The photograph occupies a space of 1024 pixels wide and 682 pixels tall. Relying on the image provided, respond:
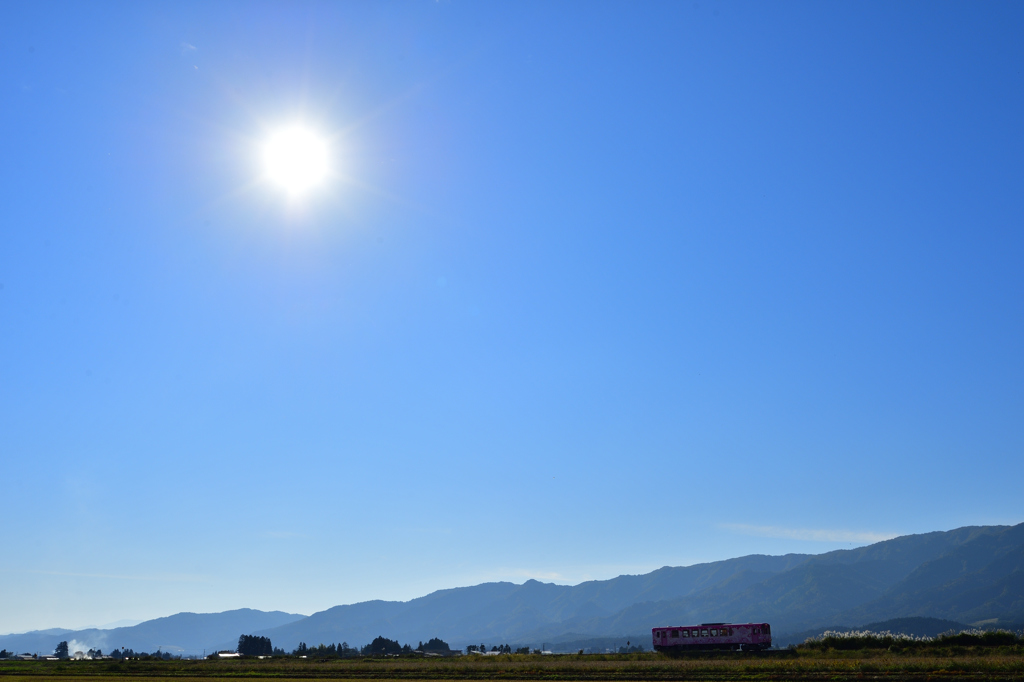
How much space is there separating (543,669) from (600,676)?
8.86 m

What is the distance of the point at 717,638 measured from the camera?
71.9 metres

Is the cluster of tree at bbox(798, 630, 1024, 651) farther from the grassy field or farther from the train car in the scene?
the train car

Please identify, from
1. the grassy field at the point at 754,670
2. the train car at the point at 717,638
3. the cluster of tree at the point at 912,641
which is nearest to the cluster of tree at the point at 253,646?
the grassy field at the point at 754,670

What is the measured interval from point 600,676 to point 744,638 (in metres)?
29.3

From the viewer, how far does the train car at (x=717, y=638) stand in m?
70.2

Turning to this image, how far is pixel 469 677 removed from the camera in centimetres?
5122

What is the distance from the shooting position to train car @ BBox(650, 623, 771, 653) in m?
70.2

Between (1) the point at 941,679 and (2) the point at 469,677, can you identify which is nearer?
(1) the point at 941,679

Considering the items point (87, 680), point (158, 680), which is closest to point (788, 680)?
point (158, 680)

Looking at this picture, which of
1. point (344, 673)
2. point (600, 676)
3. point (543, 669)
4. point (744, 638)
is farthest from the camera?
point (744, 638)

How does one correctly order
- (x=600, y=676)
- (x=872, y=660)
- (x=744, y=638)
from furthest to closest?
(x=744, y=638)
(x=872, y=660)
(x=600, y=676)

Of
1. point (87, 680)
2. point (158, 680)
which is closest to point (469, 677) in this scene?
point (158, 680)

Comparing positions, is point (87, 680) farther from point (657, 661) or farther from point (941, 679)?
point (941, 679)

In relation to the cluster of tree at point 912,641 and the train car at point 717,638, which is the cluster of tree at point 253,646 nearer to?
the train car at point 717,638
